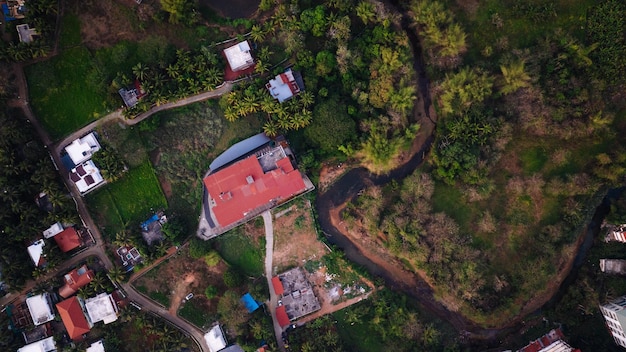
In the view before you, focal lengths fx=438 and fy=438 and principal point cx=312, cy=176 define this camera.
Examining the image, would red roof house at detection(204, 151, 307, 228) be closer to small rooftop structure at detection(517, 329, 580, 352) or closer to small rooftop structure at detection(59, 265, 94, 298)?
small rooftop structure at detection(59, 265, 94, 298)

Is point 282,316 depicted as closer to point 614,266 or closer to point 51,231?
point 51,231

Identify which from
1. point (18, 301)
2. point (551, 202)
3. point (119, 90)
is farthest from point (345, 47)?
point (18, 301)

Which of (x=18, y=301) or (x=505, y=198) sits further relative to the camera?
(x=505, y=198)

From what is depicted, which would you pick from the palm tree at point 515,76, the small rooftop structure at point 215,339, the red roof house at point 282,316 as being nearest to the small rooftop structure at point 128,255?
the small rooftop structure at point 215,339

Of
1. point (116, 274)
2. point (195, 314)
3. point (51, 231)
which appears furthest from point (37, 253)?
point (195, 314)

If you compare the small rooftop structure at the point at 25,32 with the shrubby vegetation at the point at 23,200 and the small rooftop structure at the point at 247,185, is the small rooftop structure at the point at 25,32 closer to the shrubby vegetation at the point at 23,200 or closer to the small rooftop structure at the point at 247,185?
the shrubby vegetation at the point at 23,200

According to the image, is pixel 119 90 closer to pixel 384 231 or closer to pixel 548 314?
pixel 384 231
